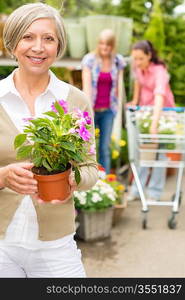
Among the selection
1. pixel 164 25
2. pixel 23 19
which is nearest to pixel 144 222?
pixel 23 19

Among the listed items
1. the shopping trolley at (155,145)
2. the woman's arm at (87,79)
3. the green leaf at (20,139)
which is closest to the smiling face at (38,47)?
the green leaf at (20,139)

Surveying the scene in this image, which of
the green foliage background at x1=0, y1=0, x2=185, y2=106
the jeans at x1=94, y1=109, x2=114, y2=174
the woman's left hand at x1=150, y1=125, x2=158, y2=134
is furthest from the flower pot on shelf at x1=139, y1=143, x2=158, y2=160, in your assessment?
the green foliage background at x1=0, y1=0, x2=185, y2=106

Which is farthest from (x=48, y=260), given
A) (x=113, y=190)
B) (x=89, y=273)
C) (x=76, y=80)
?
(x=76, y=80)

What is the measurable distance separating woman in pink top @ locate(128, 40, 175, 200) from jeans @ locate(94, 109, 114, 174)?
0.94 ft

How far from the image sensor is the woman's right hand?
54.1 inches

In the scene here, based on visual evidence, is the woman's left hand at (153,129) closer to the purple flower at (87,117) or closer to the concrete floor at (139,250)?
the concrete floor at (139,250)

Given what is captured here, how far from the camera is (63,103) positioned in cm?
144

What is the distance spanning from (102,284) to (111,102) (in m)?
2.86

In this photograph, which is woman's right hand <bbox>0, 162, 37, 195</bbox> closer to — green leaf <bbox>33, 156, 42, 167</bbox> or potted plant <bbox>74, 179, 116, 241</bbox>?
green leaf <bbox>33, 156, 42, 167</bbox>

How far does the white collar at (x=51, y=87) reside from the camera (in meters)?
1.51

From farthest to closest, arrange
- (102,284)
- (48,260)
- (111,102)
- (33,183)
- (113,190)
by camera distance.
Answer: (111,102)
(113,190)
(102,284)
(48,260)
(33,183)

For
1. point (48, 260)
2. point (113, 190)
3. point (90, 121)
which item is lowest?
point (113, 190)

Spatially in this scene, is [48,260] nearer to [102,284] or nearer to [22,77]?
[102,284]

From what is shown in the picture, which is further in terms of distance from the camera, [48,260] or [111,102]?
[111,102]
